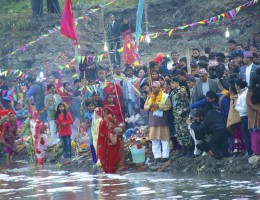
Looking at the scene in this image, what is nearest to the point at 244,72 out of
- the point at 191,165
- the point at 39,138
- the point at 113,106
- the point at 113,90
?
the point at 191,165

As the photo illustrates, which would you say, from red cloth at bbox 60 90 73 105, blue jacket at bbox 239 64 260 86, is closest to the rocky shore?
blue jacket at bbox 239 64 260 86

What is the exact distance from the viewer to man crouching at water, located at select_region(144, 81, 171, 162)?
65.6ft

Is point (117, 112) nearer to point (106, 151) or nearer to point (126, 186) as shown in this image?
point (106, 151)

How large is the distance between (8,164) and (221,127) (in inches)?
342

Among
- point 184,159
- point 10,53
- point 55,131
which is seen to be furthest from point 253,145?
point 10,53

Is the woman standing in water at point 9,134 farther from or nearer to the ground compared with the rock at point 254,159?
farther from the ground

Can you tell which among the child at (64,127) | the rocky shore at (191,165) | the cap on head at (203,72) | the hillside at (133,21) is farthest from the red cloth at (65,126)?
the hillside at (133,21)

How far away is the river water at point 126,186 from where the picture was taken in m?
15.6

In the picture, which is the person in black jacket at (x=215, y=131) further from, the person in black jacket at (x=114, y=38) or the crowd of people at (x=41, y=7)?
the crowd of people at (x=41, y=7)

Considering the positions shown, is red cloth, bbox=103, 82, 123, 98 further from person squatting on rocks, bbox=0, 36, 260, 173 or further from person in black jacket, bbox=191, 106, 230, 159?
person in black jacket, bbox=191, 106, 230, 159

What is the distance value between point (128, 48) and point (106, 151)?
8925 mm

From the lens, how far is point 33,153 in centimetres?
2509

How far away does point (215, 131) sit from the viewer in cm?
1848

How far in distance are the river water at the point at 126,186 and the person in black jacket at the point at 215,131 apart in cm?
78
